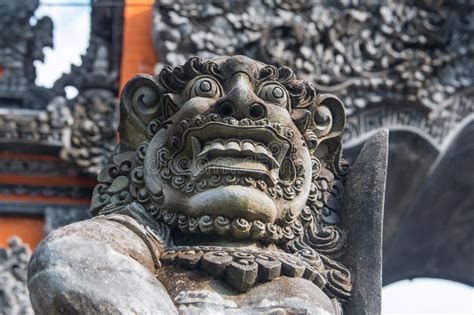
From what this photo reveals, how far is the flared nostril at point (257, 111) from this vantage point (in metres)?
3.58

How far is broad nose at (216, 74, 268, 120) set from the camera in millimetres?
3572

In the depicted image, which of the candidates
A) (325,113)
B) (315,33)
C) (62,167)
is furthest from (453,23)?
(325,113)

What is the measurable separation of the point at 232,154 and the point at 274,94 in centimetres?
28

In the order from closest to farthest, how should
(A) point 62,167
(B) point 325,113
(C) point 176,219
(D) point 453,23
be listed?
→ (C) point 176,219
(B) point 325,113
(A) point 62,167
(D) point 453,23

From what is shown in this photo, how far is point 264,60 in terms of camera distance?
805 cm

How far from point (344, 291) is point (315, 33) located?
4986mm

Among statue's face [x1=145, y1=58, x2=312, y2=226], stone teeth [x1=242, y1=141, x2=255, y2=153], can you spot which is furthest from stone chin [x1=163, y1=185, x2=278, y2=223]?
stone teeth [x1=242, y1=141, x2=255, y2=153]

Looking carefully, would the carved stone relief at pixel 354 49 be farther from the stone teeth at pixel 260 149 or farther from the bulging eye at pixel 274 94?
the stone teeth at pixel 260 149

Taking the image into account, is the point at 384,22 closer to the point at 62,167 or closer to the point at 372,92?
the point at 372,92

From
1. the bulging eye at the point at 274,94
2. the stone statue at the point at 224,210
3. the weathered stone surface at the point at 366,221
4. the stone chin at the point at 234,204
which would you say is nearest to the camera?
the stone statue at the point at 224,210

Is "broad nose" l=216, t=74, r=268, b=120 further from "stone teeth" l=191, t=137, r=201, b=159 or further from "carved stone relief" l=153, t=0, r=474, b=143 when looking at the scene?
"carved stone relief" l=153, t=0, r=474, b=143

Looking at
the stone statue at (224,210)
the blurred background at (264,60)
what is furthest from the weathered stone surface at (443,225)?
the stone statue at (224,210)

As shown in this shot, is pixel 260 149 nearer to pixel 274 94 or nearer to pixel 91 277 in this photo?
pixel 274 94

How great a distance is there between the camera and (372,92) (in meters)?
8.34
